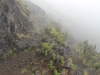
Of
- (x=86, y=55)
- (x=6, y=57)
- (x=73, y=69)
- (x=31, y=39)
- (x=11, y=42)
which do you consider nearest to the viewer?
(x=73, y=69)

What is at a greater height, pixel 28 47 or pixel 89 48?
pixel 89 48

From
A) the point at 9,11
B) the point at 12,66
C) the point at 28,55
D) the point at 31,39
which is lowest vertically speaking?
the point at 12,66

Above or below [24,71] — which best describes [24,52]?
above

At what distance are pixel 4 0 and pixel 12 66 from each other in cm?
947

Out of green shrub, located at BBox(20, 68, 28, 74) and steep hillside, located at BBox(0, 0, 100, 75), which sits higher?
steep hillside, located at BBox(0, 0, 100, 75)

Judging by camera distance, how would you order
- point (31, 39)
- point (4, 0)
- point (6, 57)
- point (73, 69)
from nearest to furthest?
1. point (73, 69)
2. point (6, 57)
3. point (4, 0)
4. point (31, 39)

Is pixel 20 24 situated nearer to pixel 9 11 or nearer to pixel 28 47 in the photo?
pixel 9 11

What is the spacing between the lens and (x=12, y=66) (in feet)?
63.5

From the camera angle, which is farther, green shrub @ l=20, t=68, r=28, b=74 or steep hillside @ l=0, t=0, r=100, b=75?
steep hillside @ l=0, t=0, r=100, b=75

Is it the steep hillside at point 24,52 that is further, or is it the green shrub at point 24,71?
the steep hillside at point 24,52

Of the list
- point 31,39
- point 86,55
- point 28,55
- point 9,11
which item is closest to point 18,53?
point 28,55

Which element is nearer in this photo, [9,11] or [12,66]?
[12,66]

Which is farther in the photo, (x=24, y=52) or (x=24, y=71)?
(x=24, y=52)

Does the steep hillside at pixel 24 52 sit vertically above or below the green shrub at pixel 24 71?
above
